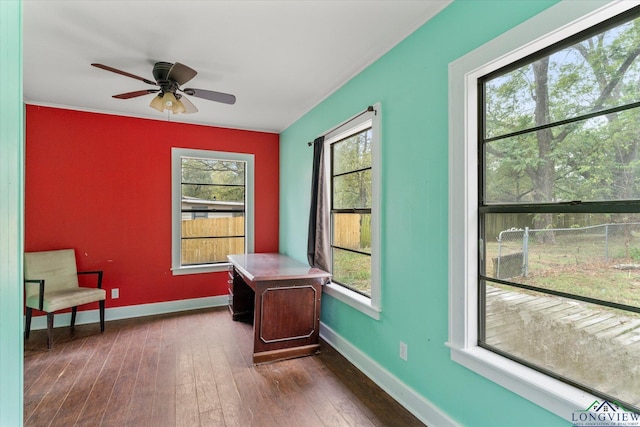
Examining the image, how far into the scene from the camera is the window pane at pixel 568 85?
1218mm

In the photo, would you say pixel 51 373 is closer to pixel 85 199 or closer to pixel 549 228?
pixel 85 199

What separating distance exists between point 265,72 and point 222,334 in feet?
8.75

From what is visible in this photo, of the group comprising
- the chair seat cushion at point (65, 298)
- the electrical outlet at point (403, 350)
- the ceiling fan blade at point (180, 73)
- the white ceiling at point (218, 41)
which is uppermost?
the white ceiling at point (218, 41)

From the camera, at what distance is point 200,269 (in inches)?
170

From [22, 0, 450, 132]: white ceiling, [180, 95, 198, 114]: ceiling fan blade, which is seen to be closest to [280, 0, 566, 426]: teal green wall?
[22, 0, 450, 132]: white ceiling

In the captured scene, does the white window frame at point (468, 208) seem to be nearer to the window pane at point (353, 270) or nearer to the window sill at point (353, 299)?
the window sill at point (353, 299)

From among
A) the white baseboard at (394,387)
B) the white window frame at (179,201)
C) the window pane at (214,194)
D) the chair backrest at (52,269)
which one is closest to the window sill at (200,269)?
the white window frame at (179,201)

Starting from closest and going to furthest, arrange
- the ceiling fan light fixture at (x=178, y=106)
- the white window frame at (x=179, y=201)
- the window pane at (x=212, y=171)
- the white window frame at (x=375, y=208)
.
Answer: the white window frame at (x=375, y=208)
the ceiling fan light fixture at (x=178, y=106)
the white window frame at (x=179, y=201)
the window pane at (x=212, y=171)

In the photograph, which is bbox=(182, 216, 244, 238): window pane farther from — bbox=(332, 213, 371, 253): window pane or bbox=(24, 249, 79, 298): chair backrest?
bbox=(332, 213, 371, 253): window pane

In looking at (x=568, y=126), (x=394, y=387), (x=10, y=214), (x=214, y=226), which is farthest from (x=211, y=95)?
(x=394, y=387)

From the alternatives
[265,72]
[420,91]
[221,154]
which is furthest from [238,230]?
[420,91]

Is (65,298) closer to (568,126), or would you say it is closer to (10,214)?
(10,214)

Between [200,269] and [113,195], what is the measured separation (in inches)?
55.1

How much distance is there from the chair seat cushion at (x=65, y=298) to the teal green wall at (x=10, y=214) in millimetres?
2924
